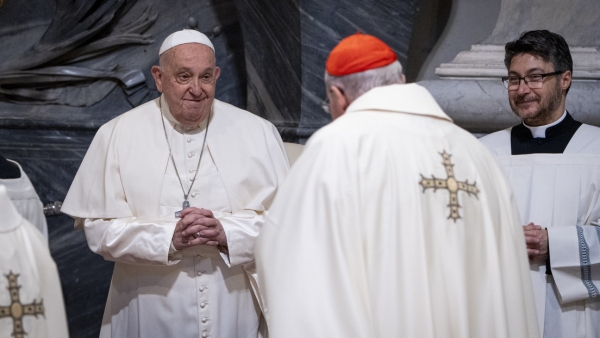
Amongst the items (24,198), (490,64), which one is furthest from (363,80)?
(490,64)

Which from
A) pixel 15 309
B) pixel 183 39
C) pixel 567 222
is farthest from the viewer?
pixel 183 39

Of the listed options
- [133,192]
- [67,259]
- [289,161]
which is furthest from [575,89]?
[67,259]

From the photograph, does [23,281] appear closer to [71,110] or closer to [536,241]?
[536,241]

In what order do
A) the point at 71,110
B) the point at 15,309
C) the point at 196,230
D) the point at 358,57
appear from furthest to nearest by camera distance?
the point at 71,110
the point at 196,230
the point at 358,57
the point at 15,309

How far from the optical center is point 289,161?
5078 millimetres

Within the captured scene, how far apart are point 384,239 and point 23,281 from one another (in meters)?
1.16

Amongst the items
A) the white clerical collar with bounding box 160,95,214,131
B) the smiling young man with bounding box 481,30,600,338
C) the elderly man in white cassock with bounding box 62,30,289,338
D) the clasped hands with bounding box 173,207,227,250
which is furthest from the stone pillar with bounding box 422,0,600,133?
the clasped hands with bounding box 173,207,227,250

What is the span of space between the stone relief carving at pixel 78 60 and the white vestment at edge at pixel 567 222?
294cm

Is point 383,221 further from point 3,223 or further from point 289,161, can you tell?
point 289,161

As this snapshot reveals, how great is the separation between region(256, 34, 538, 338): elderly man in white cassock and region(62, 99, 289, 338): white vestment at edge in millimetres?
1242

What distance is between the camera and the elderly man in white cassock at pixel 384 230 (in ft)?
10.0

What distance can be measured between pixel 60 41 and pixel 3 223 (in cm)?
395

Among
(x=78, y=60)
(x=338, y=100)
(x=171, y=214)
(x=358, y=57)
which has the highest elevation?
(x=78, y=60)

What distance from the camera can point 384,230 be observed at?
3109 millimetres
